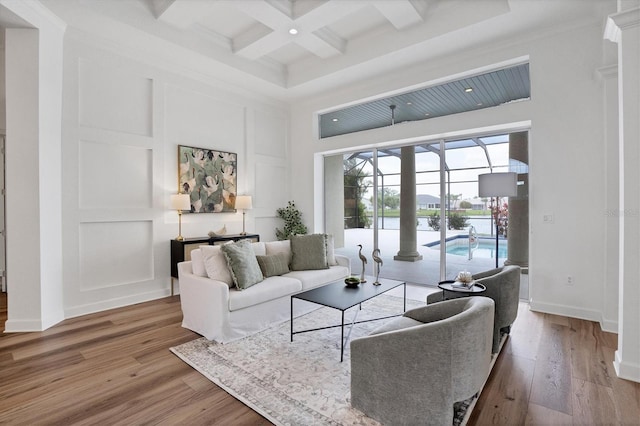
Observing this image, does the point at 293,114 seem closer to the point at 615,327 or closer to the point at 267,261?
the point at 267,261

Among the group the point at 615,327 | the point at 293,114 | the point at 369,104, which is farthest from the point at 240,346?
the point at 293,114

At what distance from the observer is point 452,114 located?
15.5 ft

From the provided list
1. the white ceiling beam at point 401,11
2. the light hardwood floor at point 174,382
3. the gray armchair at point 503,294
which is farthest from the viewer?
the white ceiling beam at point 401,11

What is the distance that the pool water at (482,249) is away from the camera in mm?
→ 4539

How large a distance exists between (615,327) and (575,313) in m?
0.45

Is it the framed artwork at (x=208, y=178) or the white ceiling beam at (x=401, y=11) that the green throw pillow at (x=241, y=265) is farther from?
the white ceiling beam at (x=401, y=11)

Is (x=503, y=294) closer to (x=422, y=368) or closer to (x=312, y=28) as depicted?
(x=422, y=368)

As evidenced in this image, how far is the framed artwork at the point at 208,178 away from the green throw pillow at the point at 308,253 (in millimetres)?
1720

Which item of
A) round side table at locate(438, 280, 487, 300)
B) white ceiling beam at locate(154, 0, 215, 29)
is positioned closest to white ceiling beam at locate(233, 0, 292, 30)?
white ceiling beam at locate(154, 0, 215, 29)

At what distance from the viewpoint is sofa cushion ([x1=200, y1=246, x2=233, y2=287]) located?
330cm

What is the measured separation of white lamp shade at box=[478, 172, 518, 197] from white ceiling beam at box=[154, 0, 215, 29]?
156 inches

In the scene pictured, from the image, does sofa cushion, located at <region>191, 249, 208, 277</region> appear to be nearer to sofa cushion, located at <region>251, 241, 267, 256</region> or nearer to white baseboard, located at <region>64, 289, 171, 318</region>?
sofa cushion, located at <region>251, 241, 267, 256</region>

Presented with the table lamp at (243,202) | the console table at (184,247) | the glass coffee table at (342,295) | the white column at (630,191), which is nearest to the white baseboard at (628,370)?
the white column at (630,191)

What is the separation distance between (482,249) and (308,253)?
263cm
